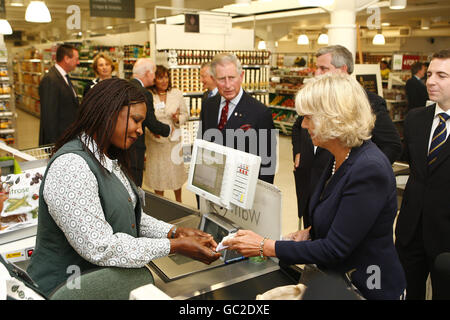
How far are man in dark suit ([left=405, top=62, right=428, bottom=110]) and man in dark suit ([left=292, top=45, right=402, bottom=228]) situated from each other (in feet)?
18.5

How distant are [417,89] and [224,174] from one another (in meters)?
7.41

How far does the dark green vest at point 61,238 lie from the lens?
4.89ft

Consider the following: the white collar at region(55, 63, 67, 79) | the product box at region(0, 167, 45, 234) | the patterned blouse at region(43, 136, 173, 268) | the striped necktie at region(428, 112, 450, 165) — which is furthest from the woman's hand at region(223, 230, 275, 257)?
the white collar at region(55, 63, 67, 79)

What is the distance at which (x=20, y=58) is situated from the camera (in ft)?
55.8

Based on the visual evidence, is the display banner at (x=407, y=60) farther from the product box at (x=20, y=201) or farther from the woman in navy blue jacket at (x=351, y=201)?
the product box at (x=20, y=201)

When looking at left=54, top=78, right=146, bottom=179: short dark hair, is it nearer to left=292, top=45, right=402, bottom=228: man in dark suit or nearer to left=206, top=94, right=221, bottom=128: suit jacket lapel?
left=292, top=45, right=402, bottom=228: man in dark suit

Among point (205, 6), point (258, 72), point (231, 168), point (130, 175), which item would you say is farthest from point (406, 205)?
point (205, 6)

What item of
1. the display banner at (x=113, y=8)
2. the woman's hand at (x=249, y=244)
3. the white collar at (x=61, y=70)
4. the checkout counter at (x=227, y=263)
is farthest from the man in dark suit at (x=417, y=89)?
the woman's hand at (x=249, y=244)

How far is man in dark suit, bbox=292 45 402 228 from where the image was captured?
292 cm

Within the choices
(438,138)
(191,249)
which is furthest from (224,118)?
(191,249)

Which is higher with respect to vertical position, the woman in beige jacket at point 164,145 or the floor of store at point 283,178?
the woman in beige jacket at point 164,145

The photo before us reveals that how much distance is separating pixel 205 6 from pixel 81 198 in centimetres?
1252

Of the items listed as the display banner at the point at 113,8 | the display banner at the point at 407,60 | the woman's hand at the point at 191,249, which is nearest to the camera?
the woman's hand at the point at 191,249
